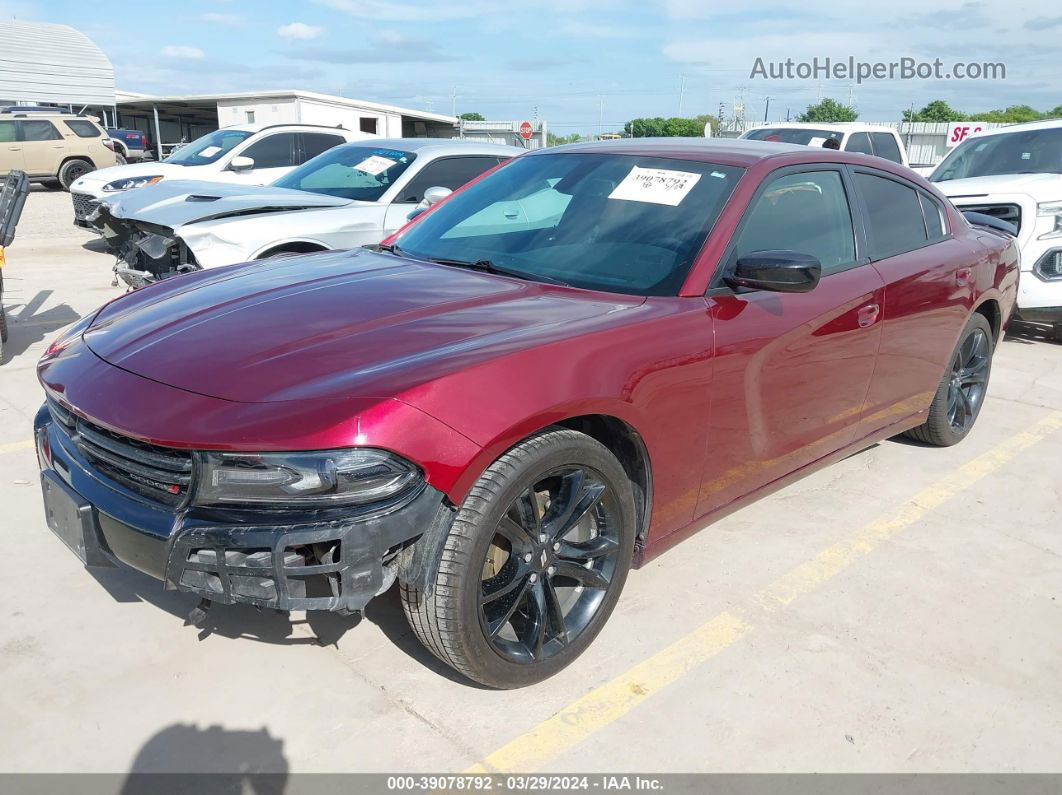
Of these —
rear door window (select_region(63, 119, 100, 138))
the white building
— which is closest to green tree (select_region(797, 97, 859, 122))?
the white building

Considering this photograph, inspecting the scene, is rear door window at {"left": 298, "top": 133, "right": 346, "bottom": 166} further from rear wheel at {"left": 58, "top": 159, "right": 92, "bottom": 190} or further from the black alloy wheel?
rear wheel at {"left": 58, "top": 159, "right": 92, "bottom": 190}

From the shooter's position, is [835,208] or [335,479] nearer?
[335,479]

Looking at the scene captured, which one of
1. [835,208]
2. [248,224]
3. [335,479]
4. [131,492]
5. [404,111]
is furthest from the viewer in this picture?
[404,111]

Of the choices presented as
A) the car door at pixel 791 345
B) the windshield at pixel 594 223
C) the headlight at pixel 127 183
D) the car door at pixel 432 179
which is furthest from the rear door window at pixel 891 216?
the headlight at pixel 127 183

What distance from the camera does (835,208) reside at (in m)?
3.75

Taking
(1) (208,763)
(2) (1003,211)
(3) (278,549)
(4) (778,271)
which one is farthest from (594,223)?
(2) (1003,211)

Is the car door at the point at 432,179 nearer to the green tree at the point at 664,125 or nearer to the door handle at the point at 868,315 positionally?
the door handle at the point at 868,315

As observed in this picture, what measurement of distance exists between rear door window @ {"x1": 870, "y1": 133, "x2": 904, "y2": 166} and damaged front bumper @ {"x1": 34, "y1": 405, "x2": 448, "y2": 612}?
12.2m

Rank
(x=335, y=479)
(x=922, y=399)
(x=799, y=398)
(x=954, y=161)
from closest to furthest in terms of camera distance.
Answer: (x=335, y=479), (x=799, y=398), (x=922, y=399), (x=954, y=161)

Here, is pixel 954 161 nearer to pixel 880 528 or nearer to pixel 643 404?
pixel 880 528

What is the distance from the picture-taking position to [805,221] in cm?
357

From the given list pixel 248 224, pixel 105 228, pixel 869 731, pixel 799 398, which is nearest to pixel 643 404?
pixel 799 398

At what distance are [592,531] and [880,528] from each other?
1.78 metres

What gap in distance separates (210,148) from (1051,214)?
381 inches
